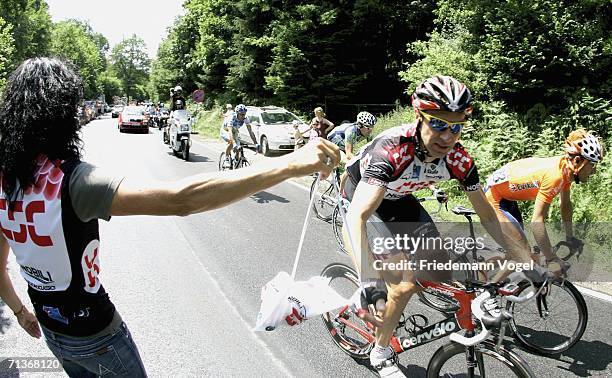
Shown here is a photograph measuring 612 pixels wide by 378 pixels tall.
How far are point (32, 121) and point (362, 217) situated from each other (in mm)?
1986

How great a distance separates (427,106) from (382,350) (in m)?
1.77

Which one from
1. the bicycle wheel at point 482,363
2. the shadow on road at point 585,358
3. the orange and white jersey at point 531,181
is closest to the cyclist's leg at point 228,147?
the orange and white jersey at point 531,181

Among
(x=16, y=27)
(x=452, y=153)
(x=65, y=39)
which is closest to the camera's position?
(x=452, y=153)

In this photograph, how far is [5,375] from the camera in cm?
370

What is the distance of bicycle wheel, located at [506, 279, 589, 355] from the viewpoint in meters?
4.24

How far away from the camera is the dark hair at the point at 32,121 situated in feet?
5.72

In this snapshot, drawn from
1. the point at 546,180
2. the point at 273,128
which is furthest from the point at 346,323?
the point at 273,128

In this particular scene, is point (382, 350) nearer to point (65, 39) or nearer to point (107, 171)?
point (107, 171)

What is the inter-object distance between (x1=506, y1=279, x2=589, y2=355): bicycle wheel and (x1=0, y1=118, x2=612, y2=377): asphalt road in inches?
4.7

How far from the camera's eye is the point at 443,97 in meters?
3.15

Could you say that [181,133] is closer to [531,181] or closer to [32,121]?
[531,181]

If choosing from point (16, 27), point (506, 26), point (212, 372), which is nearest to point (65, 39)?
point (16, 27)

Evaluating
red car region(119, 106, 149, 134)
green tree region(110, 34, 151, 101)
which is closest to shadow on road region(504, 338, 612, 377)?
red car region(119, 106, 149, 134)

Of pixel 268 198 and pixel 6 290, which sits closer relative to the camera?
pixel 6 290
